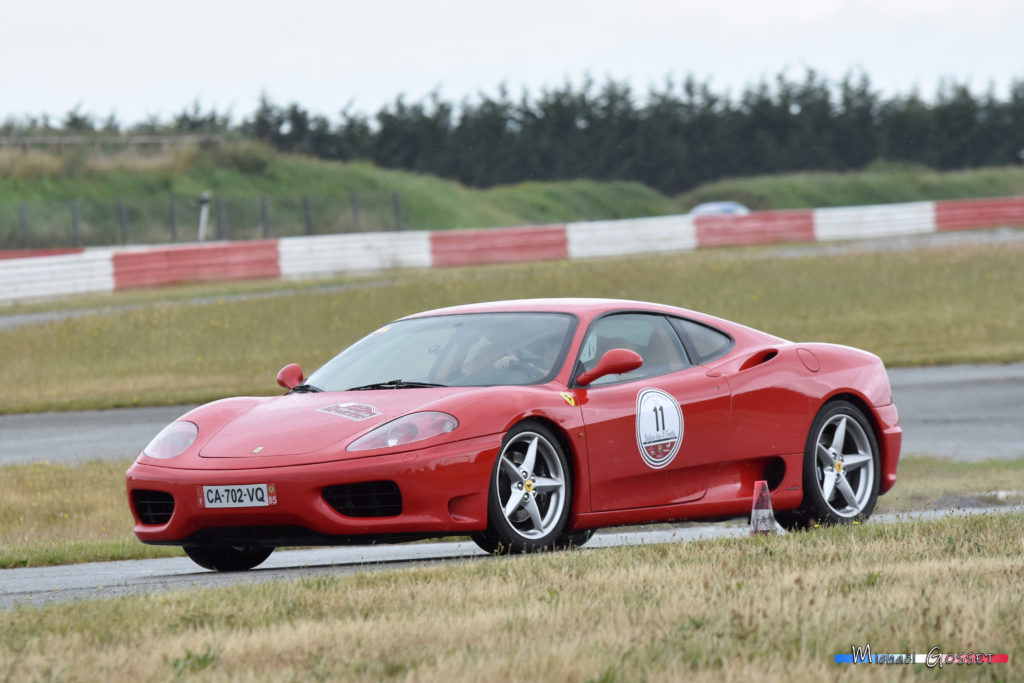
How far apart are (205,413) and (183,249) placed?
79.1ft

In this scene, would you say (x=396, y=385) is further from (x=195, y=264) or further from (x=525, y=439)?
(x=195, y=264)

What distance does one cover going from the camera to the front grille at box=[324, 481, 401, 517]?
651cm

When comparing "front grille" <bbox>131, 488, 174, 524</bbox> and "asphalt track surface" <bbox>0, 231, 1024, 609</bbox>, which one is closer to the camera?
"asphalt track surface" <bbox>0, 231, 1024, 609</bbox>

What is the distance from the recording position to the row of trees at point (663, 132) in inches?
2785

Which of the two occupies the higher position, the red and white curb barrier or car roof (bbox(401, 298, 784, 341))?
car roof (bbox(401, 298, 784, 341))

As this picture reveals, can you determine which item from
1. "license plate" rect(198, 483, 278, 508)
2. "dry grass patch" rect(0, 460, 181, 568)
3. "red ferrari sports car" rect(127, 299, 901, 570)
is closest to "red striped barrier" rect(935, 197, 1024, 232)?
"dry grass patch" rect(0, 460, 181, 568)

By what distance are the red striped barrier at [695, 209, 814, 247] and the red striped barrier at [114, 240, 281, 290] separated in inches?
433

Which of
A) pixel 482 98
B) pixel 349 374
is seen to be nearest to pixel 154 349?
pixel 349 374

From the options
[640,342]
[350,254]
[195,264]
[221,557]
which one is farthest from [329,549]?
[350,254]

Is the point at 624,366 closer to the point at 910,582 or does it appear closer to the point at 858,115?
the point at 910,582

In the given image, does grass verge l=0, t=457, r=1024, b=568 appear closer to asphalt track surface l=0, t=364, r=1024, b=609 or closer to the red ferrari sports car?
asphalt track surface l=0, t=364, r=1024, b=609

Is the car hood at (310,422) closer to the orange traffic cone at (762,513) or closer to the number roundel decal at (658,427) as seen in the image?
the number roundel decal at (658,427)

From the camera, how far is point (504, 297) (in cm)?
2586

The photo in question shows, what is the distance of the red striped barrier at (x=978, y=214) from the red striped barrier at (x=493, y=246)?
12.7 metres
